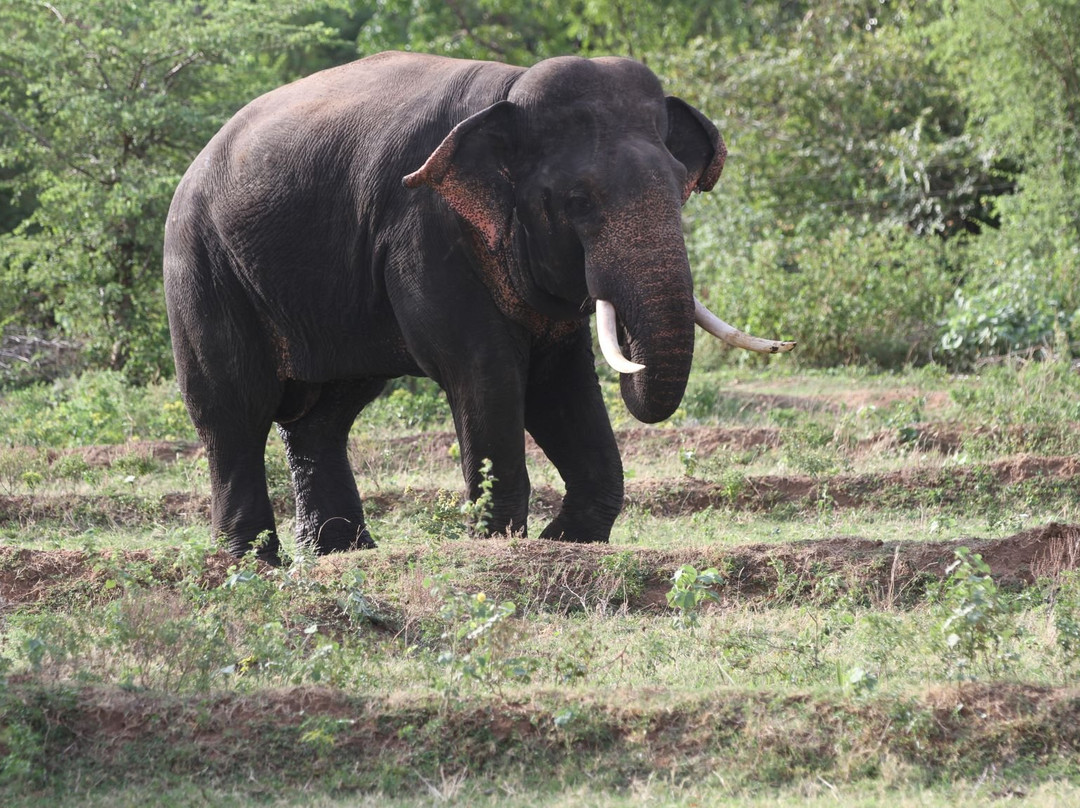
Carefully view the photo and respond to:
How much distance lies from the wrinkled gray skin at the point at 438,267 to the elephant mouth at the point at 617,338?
7cm

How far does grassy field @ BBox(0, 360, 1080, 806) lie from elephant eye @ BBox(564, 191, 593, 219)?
57.2 inches

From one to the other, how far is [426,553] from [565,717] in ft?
7.62

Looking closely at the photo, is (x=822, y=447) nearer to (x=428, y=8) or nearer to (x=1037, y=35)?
(x=1037, y=35)

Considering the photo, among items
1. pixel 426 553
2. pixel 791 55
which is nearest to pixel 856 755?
pixel 426 553

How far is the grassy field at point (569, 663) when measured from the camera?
5277 mm

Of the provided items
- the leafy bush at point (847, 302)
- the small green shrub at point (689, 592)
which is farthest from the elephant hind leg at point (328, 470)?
the leafy bush at point (847, 302)

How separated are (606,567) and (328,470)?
2.38 metres

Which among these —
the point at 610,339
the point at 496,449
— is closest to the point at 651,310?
the point at 610,339

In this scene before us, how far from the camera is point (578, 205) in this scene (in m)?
7.35

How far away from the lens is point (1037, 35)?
17.9m

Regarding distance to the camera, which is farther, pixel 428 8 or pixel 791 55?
pixel 428 8

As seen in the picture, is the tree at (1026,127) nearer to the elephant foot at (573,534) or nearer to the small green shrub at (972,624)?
the elephant foot at (573,534)

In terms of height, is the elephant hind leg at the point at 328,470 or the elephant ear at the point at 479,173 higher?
the elephant ear at the point at 479,173

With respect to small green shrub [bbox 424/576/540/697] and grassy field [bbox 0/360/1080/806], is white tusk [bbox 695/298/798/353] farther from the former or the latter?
small green shrub [bbox 424/576/540/697]
